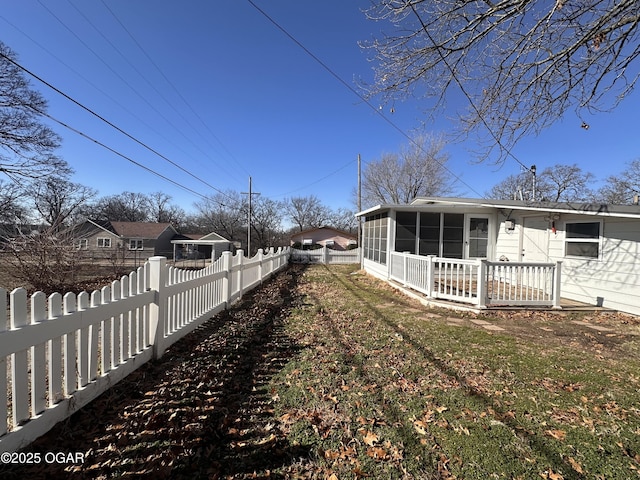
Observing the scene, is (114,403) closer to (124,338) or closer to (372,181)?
(124,338)

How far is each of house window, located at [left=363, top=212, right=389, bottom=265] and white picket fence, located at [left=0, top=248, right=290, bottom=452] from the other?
8.42 metres

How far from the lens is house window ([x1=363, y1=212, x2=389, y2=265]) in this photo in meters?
12.0

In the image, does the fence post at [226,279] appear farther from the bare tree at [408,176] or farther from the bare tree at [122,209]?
the bare tree at [122,209]

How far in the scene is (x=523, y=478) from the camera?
1872 mm

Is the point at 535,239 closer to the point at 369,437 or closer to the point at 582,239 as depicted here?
the point at 582,239

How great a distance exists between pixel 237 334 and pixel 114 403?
209 centimetres

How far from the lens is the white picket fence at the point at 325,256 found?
21.9 m

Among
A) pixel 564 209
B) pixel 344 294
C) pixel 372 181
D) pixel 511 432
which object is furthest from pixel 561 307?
pixel 372 181

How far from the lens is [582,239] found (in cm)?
726

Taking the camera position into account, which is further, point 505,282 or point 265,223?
point 265,223

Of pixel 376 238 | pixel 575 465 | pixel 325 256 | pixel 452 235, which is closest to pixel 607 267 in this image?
pixel 452 235

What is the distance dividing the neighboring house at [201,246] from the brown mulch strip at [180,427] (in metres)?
34.2

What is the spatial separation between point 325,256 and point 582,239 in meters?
15.7

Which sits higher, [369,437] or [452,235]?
[452,235]
